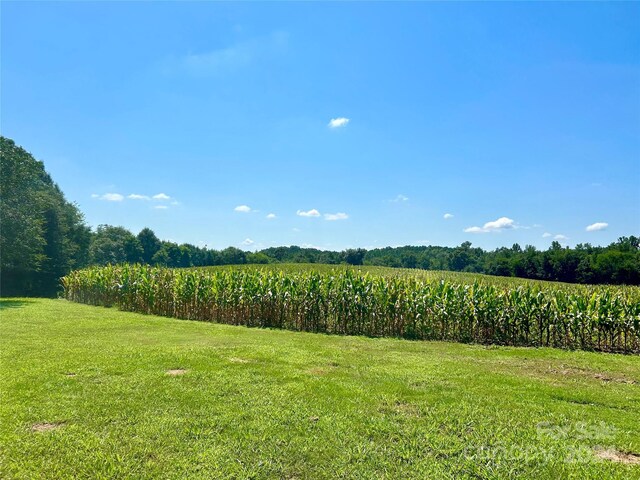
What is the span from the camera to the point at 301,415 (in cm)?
478

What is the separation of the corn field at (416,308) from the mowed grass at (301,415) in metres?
3.68

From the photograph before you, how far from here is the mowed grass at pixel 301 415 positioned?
12.1 feet

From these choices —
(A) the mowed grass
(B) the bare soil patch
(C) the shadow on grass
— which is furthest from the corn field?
(B) the bare soil patch

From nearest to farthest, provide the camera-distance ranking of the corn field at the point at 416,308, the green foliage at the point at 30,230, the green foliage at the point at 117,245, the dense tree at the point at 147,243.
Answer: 1. the corn field at the point at 416,308
2. the green foliage at the point at 30,230
3. the green foliage at the point at 117,245
4. the dense tree at the point at 147,243

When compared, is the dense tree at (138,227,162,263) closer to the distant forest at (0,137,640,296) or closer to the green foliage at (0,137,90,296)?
the distant forest at (0,137,640,296)

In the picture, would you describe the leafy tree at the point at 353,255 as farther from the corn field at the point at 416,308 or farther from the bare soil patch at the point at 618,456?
the bare soil patch at the point at 618,456

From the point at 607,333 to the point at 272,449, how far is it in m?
12.5

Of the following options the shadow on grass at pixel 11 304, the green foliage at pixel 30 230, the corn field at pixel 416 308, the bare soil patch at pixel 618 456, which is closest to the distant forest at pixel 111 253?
the green foliage at pixel 30 230

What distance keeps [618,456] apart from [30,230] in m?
29.6

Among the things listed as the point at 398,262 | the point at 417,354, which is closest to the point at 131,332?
the point at 417,354

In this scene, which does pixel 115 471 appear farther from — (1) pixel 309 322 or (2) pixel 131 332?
(1) pixel 309 322

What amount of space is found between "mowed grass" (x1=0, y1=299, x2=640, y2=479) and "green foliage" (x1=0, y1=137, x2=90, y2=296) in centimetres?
1964

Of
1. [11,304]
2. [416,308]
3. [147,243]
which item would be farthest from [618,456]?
[147,243]

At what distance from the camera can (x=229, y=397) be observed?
5332mm
